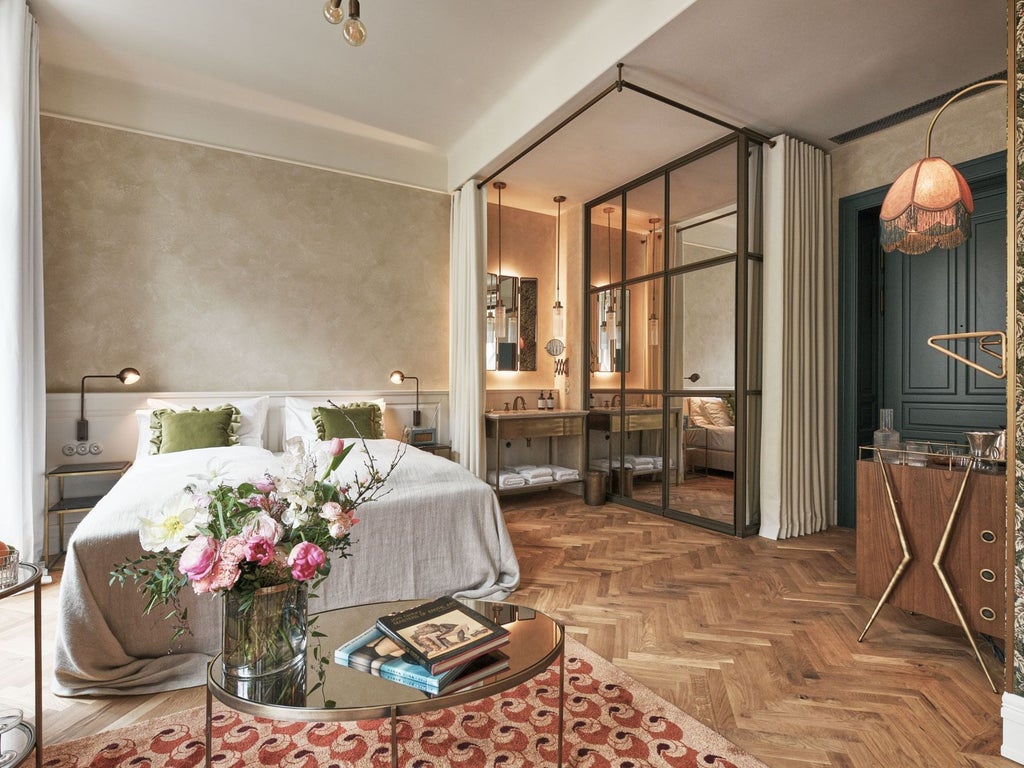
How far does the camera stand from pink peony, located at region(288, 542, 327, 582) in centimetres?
121

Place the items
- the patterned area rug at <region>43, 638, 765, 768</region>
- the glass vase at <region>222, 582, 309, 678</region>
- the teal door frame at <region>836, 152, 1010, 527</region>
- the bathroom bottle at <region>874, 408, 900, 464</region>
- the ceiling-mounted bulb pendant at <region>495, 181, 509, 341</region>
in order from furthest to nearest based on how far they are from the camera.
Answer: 1. the ceiling-mounted bulb pendant at <region>495, 181, 509, 341</region>
2. the teal door frame at <region>836, 152, 1010, 527</region>
3. the bathroom bottle at <region>874, 408, 900, 464</region>
4. the patterned area rug at <region>43, 638, 765, 768</region>
5. the glass vase at <region>222, 582, 309, 678</region>

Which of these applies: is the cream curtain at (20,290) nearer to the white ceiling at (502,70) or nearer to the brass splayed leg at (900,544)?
the white ceiling at (502,70)

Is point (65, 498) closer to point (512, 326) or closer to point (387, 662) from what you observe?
point (387, 662)

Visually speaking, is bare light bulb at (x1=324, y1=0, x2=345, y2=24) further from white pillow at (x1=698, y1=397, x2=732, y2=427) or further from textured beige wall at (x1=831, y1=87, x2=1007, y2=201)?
textured beige wall at (x1=831, y1=87, x2=1007, y2=201)

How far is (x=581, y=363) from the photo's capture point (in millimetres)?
5344

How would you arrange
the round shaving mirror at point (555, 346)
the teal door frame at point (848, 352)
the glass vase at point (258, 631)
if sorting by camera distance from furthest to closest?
the round shaving mirror at point (555, 346), the teal door frame at point (848, 352), the glass vase at point (258, 631)

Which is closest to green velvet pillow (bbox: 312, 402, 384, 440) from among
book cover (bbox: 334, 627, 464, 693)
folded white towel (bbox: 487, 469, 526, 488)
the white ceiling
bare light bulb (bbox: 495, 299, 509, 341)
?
folded white towel (bbox: 487, 469, 526, 488)

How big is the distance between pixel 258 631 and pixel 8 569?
73cm

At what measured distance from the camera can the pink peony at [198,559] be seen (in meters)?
1.14

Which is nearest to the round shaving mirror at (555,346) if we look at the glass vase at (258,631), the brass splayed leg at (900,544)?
the brass splayed leg at (900,544)

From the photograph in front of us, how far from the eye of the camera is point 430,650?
1274 millimetres

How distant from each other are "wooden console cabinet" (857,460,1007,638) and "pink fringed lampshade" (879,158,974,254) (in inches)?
38.7

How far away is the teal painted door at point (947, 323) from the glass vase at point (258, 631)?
13.5 feet

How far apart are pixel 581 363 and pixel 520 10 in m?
3.03
